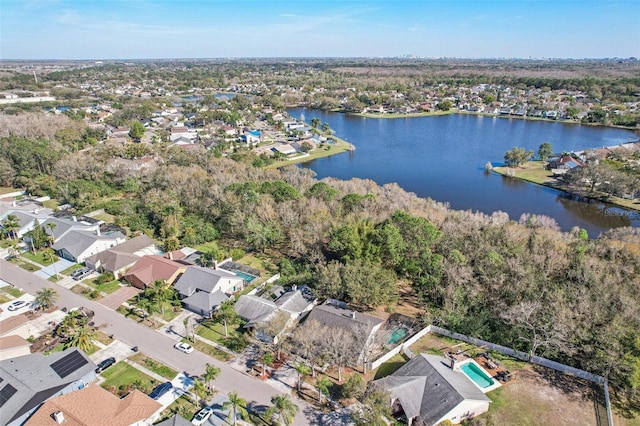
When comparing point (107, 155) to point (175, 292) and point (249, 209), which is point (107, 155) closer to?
point (249, 209)

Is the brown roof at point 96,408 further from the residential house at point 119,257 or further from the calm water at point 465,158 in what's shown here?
the calm water at point 465,158

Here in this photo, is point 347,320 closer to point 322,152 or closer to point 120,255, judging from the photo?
point 120,255

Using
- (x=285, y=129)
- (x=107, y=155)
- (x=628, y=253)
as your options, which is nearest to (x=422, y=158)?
(x=285, y=129)

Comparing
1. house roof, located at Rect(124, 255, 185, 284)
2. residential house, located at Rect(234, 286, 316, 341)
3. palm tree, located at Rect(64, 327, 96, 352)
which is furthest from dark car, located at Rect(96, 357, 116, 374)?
house roof, located at Rect(124, 255, 185, 284)

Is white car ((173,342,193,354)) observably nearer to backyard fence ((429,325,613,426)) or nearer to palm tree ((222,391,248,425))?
palm tree ((222,391,248,425))

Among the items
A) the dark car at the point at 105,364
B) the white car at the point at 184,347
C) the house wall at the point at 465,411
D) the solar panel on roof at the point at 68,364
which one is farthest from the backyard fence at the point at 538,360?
the solar panel on roof at the point at 68,364
